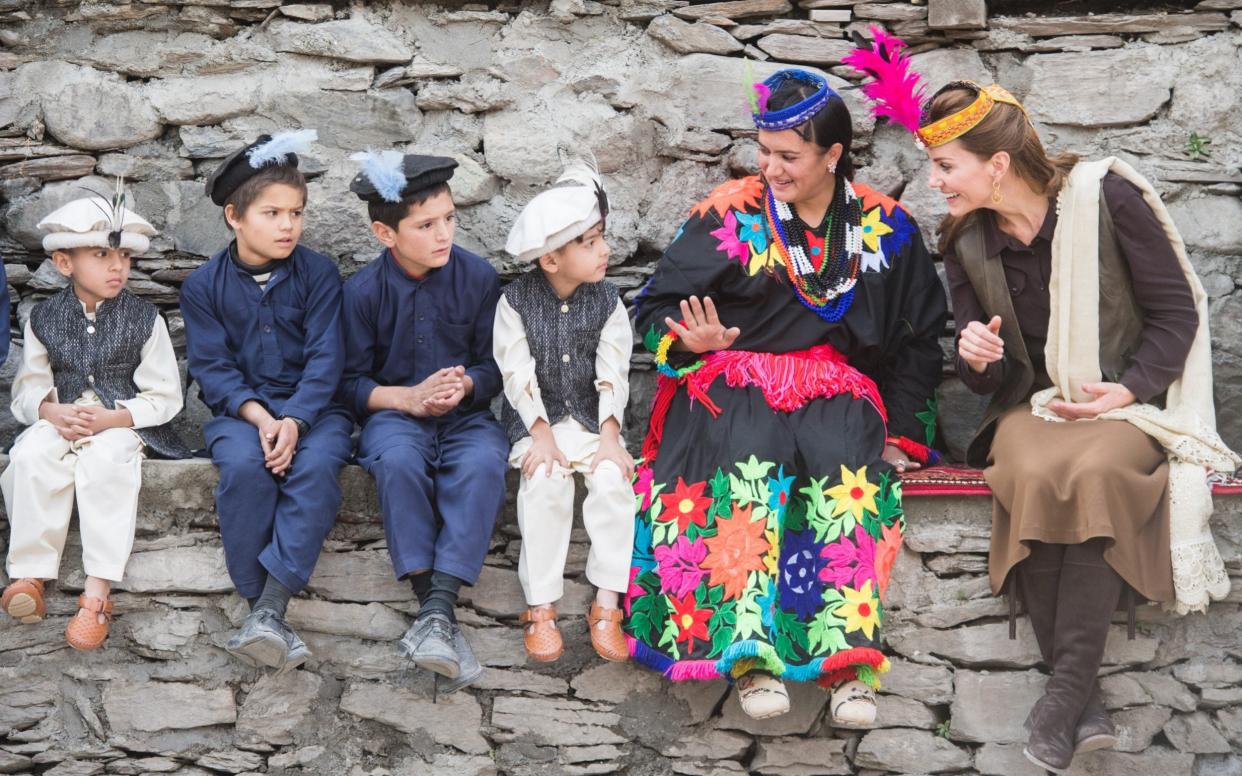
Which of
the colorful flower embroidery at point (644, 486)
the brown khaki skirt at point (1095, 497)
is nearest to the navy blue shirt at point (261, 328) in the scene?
the colorful flower embroidery at point (644, 486)

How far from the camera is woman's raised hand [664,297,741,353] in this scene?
4.01m

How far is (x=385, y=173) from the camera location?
417cm

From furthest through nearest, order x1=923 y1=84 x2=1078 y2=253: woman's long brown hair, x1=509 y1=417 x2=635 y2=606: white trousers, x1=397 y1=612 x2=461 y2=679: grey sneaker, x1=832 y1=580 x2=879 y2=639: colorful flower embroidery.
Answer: x1=923 y1=84 x2=1078 y2=253: woman's long brown hair < x1=509 y1=417 x2=635 y2=606: white trousers < x1=832 y1=580 x2=879 y2=639: colorful flower embroidery < x1=397 y1=612 x2=461 y2=679: grey sneaker

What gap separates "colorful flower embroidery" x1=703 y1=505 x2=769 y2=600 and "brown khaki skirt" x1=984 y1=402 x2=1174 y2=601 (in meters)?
0.66

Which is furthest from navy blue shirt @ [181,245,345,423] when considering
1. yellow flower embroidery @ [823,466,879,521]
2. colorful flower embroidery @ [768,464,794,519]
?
yellow flower embroidery @ [823,466,879,521]

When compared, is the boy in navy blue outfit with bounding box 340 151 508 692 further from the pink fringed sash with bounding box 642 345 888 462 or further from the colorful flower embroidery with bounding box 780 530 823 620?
the colorful flower embroidery with bounding box 780 530 823 620

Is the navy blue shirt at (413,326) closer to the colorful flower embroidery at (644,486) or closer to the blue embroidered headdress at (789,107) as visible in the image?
the colorful flower embroidery at (644,486)

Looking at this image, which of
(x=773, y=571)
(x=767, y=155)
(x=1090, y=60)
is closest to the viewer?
(x=773, y=571)

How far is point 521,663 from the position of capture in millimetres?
4113

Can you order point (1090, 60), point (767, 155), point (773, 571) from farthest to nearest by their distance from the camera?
point (1090, 60) < point (767, 155) < point (773, 571)

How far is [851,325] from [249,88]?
83.2 inches

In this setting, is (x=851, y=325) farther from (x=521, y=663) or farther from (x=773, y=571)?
(x=521, y=663)

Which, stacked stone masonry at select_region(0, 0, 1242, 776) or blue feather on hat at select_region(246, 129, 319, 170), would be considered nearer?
stacked stone masonry at select_region(0, 0, 1242, 776)

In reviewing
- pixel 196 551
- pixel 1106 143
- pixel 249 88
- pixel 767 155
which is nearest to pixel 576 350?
pixel 767 155
